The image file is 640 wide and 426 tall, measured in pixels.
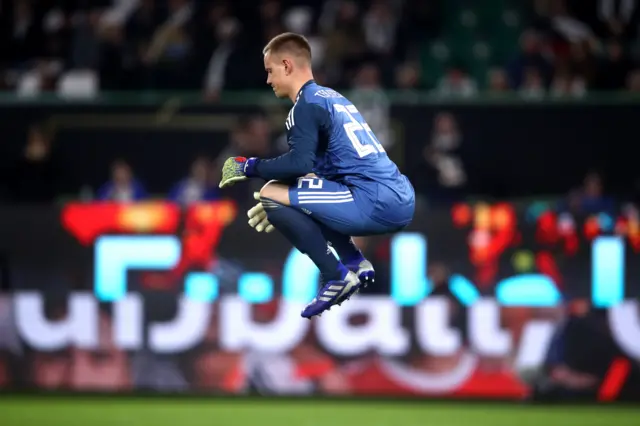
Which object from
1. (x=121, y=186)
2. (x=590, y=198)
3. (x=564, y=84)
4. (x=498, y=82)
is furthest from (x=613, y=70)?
(x=121, y=186)

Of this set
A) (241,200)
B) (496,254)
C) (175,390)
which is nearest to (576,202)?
(496,254)

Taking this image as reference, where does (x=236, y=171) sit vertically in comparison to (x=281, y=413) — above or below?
above

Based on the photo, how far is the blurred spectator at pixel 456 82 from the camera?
1543cm

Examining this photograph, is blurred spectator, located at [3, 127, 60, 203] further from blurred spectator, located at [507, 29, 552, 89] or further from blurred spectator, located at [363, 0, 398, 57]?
blurred spectator, located at [507, 29, 552, 89]

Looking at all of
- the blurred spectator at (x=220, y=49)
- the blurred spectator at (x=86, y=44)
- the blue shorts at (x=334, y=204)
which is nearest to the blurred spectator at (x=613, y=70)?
the blurred spectator at (x=220, y=49)

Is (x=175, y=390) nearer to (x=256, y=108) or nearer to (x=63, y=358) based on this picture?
(x=63, y=358)

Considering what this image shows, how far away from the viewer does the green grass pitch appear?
11164 millimetres

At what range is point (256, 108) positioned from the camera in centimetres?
→ 1384

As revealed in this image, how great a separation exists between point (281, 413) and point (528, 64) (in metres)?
6.24

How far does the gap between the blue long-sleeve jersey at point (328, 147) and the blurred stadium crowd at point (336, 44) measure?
6383 millimetres

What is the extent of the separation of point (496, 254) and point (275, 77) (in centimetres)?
580

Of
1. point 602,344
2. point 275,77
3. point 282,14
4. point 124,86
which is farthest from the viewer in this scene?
point 282,14

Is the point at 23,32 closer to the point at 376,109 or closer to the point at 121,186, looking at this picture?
the point at 121,186

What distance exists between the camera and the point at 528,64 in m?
15.4
